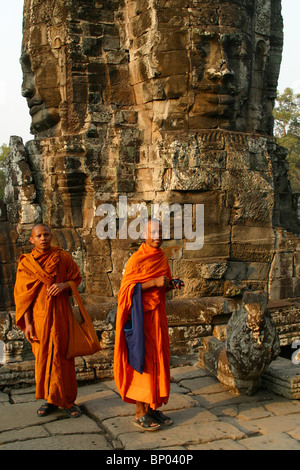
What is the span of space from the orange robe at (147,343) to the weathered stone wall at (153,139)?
2874mm

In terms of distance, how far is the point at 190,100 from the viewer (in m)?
7.26

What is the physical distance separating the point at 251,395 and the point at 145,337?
1298mm

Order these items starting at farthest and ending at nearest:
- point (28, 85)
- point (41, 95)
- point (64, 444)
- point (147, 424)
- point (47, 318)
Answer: point (28, 85), point (41, 95), point (47, 318), point (147, 424), point (64, 444)

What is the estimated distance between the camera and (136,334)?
396 centimetres

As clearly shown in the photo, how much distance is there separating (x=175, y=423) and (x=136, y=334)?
0.73 meters

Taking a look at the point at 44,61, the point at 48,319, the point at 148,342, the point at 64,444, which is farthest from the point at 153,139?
the point at 64,444

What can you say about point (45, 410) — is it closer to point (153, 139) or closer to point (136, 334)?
point (136, 334)

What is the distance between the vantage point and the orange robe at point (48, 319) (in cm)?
420

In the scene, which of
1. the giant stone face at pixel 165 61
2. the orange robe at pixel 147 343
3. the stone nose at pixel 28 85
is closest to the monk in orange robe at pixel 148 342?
the orange robe at pixel 147 343

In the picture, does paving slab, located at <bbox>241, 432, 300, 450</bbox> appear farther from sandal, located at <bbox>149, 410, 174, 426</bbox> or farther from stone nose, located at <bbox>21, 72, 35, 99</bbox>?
stone nose, located at <bbox>21, 72, 35, 99</bbox>

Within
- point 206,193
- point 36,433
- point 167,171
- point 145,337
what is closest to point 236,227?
Answer: point 206,193

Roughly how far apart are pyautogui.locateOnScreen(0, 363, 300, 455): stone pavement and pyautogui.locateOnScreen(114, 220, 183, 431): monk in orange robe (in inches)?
7.2
